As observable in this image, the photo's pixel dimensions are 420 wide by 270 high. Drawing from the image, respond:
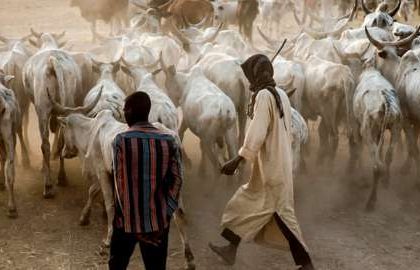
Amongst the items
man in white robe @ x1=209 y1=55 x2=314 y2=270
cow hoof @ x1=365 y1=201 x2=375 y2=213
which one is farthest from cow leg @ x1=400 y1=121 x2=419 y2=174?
man in white robe @ x1=209 y1=55 x2=314 y2=270

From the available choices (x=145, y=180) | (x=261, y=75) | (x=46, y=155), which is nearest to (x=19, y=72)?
(x=46, y=155)

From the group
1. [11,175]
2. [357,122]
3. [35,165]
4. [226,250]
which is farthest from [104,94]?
[357,122]

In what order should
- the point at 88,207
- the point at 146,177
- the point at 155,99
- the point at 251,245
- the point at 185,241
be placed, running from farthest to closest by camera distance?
1. the point at 155,99
2. the point at 88,207
3. the point at 251,245
4. the point at 185,241
5. the point at 146,177

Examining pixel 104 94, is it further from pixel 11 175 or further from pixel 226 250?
pixel 226 250

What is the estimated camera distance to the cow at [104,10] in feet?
59.1

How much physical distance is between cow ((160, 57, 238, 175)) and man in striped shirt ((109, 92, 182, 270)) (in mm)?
3279

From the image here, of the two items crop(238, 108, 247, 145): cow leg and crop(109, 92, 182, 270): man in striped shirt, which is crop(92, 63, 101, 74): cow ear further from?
crop(109, 92, 182, 270): man in striped shirt

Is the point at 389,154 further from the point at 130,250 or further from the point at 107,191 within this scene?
the point at 130,250

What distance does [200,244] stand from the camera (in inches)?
278

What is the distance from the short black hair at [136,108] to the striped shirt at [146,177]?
6cm

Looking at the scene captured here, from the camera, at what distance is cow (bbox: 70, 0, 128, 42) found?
1800 cm

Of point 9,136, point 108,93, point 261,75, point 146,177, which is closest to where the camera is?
point 146,177

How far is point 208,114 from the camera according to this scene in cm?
809

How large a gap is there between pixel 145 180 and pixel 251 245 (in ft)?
8.70
